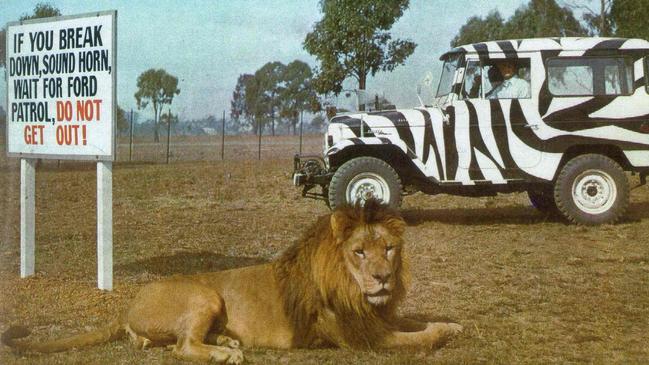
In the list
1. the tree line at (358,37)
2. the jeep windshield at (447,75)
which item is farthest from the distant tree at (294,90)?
the jeep windshield at (447,75)

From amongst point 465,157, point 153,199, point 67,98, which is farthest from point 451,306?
point 153,199

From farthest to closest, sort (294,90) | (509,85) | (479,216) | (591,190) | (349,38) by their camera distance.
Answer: (294,90)
(349,38)
(479,216)
(591,190)
(509,85)

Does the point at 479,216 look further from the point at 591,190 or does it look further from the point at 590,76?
the point at 590,76

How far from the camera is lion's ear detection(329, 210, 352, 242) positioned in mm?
4277

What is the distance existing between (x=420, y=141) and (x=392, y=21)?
782cm

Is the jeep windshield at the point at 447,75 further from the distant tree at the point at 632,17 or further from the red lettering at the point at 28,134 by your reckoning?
the distant tree at the point at 632,17

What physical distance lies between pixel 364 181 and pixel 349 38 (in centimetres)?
785

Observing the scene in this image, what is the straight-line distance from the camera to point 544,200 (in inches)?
457

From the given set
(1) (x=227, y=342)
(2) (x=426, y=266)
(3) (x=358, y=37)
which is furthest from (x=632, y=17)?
(1) (x=227, y=342)

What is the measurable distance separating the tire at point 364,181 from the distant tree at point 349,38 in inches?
252

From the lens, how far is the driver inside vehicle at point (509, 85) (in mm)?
10203

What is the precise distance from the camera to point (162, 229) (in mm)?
10258

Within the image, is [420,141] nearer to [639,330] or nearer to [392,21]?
[639,330]

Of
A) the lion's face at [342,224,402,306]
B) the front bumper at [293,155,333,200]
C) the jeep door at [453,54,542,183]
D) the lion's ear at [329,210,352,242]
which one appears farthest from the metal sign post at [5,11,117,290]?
the jeep door at [453,54,542,183]
